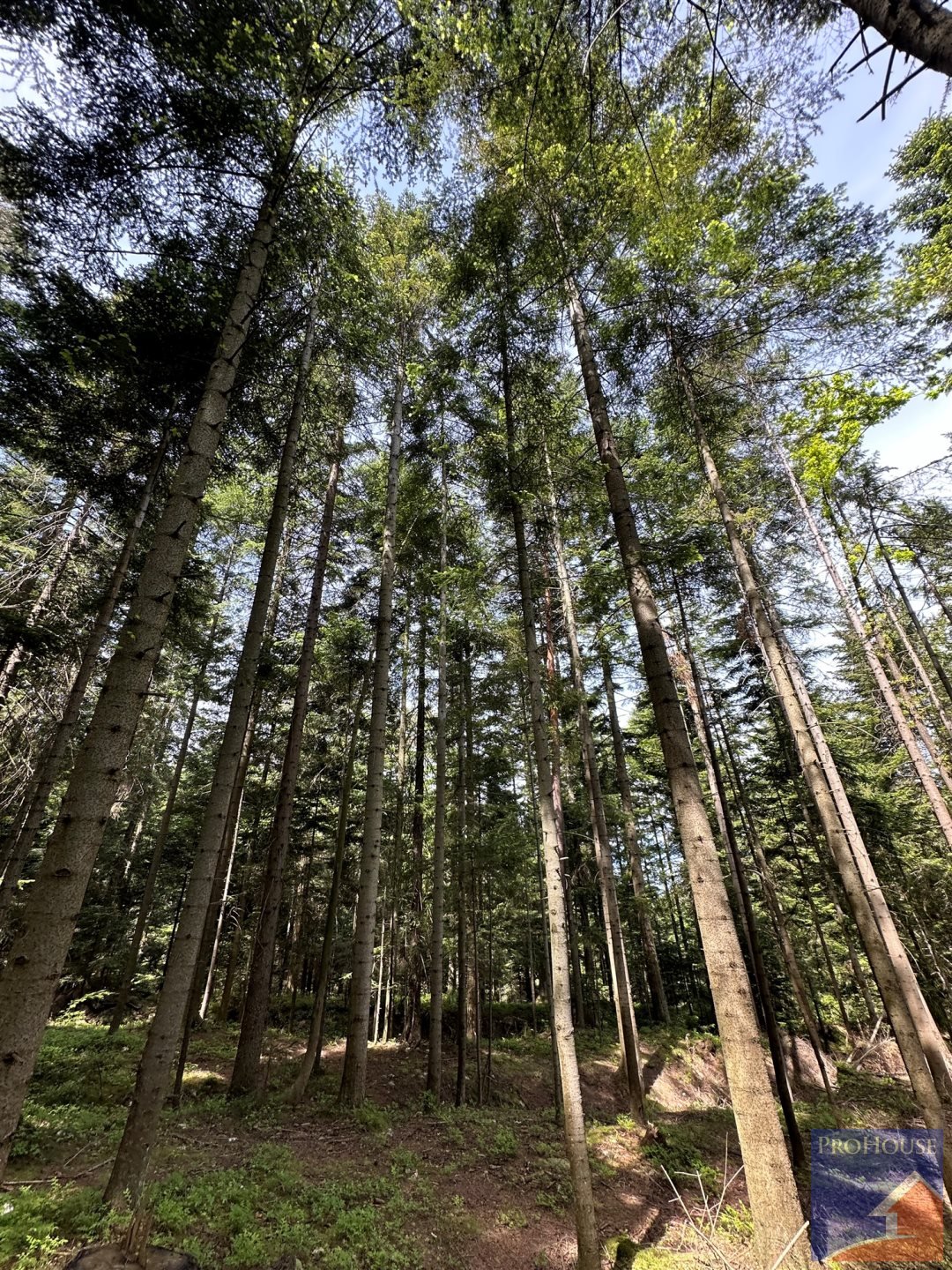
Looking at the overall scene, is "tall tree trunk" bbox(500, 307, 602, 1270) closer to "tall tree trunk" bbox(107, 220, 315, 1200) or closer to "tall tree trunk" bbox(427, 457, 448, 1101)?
"tall tree trunk" bbox(427, 457, 448, 1101)

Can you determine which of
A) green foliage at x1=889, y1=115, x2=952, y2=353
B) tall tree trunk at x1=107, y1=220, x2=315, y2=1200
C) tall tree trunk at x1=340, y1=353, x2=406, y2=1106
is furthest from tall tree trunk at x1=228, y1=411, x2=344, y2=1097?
green foliage at x1=889, y1=115, x2=952, y2=353

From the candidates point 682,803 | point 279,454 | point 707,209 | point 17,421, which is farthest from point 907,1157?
point 17,421

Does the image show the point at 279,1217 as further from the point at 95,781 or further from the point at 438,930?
the point at 95,781

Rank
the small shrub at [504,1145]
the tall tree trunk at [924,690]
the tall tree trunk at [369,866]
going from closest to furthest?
the tall tree trunk at [369,866] → the small shrub at [504,1145] → the tall tree trunk at [924,690]

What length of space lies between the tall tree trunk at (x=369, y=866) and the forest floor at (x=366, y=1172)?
68 centimetres

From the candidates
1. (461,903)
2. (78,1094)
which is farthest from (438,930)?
(78,1094)

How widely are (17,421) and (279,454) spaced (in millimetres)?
3140

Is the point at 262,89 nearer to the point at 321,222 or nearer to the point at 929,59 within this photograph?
the point at 321,222

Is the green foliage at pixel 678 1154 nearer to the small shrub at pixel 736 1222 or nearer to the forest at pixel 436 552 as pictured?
the forest at pixel 436 552

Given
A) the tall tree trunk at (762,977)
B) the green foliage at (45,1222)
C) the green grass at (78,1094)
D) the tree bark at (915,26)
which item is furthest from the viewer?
the tall tree trunk at (762,977)

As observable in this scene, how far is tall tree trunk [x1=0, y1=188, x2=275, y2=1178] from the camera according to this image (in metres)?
2.21

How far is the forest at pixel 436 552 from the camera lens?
13.1ft

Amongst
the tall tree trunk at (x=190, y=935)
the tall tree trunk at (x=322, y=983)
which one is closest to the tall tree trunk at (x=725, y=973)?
the tall tree trunk at (x=190, y=935)

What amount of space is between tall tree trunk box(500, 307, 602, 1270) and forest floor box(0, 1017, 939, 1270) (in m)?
1.02
